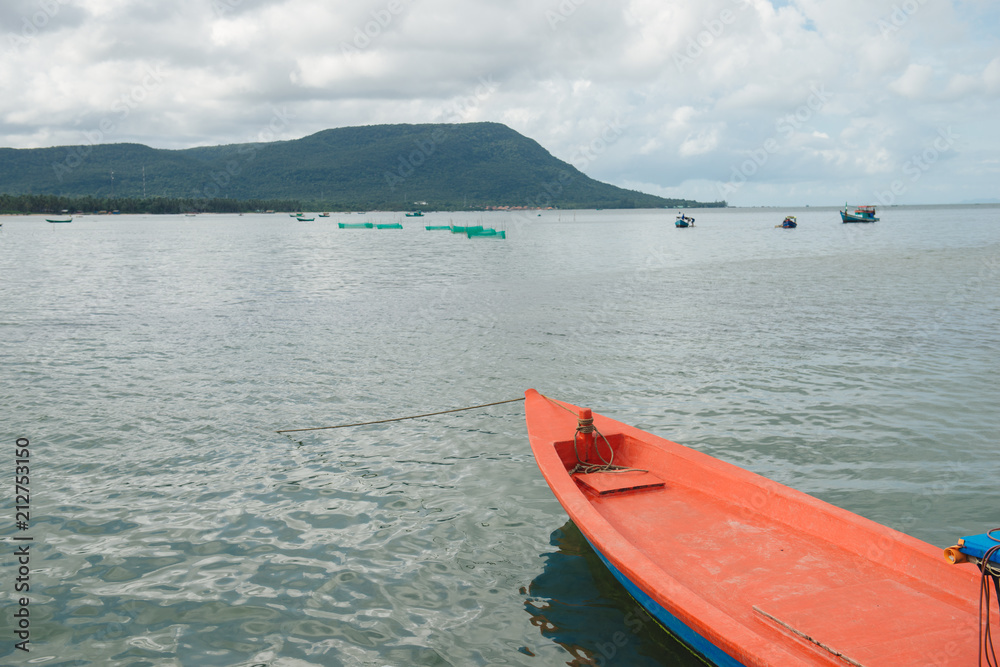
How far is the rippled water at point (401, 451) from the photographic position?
676cm

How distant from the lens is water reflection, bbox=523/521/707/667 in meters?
6.24

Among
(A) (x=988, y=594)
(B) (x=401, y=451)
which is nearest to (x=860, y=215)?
(B) (x=401, y=451)

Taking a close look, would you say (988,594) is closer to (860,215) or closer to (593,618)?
(593,618)

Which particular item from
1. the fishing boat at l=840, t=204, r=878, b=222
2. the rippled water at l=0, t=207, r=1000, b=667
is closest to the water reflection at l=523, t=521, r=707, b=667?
the rippled water at l=0, t=207, r=1000, b=667

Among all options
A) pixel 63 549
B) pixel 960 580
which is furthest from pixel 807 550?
pixel 63 549

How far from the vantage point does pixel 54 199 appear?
559 ft

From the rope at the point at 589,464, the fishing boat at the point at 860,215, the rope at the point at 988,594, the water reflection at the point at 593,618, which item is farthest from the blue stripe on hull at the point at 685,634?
the fishing boat at the point at 860,215

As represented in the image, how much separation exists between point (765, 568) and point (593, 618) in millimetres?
1829

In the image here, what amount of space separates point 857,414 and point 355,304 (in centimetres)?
2201

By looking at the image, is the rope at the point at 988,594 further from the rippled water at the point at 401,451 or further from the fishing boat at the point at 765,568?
the rippled water at the point at 401,451

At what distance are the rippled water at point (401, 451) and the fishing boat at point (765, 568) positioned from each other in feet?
2.84

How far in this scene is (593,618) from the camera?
6.82 meters

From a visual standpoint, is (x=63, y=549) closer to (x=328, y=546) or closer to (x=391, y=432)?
(x=328, y=546)

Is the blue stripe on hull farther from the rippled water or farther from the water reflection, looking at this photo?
the rippled water
